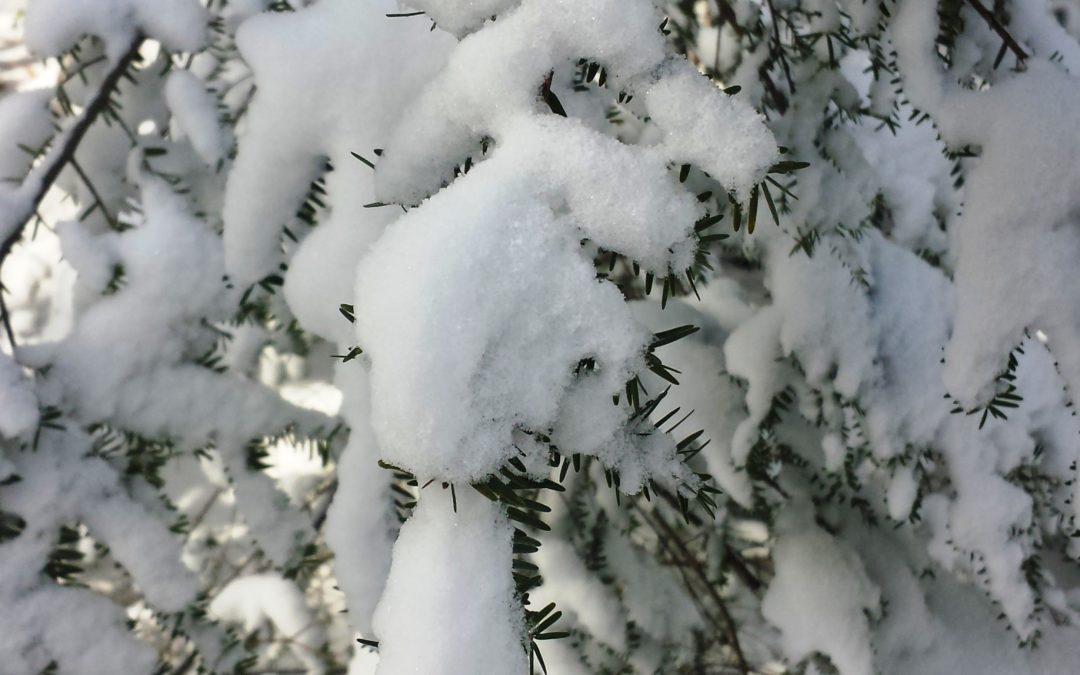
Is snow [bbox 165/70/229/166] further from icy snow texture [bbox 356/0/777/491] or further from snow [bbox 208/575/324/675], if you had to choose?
snow [bbox 208/575/324/675]

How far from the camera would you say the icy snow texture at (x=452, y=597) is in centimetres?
38

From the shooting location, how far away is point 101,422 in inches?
40.2

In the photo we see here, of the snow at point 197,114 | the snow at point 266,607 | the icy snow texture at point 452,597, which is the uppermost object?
the icy snow texture at point 452,597

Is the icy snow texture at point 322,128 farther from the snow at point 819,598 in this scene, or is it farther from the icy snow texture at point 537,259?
the snow at point 819,598

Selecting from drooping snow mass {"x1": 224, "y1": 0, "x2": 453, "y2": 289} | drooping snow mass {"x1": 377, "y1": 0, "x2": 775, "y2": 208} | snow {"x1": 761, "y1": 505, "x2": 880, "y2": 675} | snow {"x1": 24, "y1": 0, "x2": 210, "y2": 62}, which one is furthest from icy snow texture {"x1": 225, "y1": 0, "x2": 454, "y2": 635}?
snow {"x1": 761, "y1": 505, "x2": 880, "y2": 675}

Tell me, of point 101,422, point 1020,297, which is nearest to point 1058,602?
point 1020,297

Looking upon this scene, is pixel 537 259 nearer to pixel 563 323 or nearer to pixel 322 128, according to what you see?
pixel 563 323

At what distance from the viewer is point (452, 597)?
392 mm

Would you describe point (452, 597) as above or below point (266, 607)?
above

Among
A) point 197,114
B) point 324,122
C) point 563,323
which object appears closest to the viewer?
point 563,323

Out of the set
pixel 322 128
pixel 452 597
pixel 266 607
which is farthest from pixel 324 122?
pixel 266 607

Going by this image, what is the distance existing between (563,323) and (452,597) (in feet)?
0.55

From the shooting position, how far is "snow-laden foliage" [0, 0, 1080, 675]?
394mm

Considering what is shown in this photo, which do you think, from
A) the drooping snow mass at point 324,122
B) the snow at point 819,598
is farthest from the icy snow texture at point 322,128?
the snow at point 819,598
